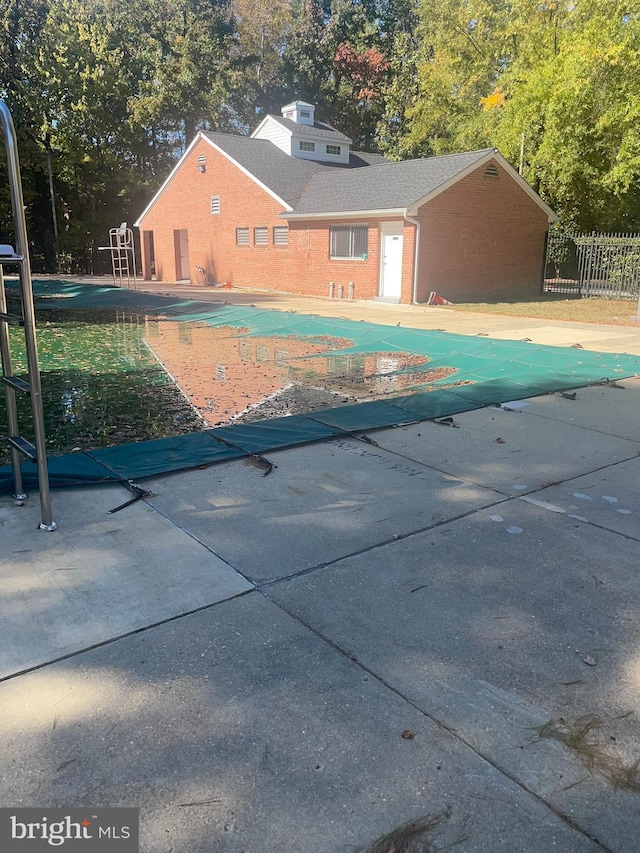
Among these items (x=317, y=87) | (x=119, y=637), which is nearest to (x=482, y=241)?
(x=119, y=637)

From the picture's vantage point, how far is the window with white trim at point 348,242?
21.7 m

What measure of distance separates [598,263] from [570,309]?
185 inches

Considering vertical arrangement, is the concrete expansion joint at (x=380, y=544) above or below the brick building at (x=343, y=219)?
below

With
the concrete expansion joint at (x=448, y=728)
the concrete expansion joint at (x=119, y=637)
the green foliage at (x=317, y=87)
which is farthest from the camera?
the green foliage at (x=317, y=87)

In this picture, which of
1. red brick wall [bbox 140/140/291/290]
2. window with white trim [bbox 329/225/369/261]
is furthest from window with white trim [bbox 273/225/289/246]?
window with white trim [bbox 329/225/369/261]

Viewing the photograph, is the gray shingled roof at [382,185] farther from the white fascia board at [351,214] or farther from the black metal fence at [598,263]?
the black metal fence at [598,263]

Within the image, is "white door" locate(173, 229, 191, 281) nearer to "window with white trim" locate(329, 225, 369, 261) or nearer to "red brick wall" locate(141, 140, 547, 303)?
"red brick wall" locate(141, 140, 547, 303)

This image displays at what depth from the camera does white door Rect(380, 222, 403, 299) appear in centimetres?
2073

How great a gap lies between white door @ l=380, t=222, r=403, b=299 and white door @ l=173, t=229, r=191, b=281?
12618mm

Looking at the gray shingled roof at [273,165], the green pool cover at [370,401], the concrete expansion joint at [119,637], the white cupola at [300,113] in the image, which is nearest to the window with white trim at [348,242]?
the gray shingled roof at [273,165]

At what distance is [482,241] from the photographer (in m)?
22.3

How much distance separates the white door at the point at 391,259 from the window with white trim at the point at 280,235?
4.75 metres

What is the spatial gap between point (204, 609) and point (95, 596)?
0.55 metres

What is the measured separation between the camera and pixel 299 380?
28.6 feet
